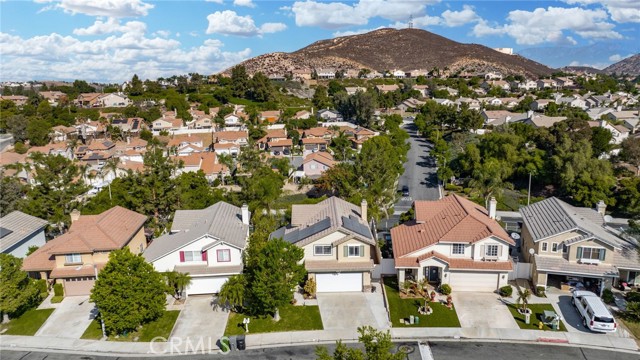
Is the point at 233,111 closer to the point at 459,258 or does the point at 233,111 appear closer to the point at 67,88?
the point at 67,88

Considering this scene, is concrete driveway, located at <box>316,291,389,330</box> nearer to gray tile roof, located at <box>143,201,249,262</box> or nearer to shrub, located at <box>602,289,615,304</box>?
gray tile roof, located at <box>143,201,249,262</box>

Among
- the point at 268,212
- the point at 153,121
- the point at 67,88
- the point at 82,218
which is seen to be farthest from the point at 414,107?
the point at 67,88

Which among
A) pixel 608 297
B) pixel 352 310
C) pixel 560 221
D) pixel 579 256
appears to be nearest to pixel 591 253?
pixel 579 256

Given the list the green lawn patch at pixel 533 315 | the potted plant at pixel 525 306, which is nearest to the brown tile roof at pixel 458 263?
the potted plant at pixel 525 306

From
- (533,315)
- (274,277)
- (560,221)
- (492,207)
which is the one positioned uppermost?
(492,207)

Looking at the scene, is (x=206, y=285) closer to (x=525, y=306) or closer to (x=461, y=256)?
(x=461, y=256)

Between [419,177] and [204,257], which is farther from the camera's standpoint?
[419,177]
